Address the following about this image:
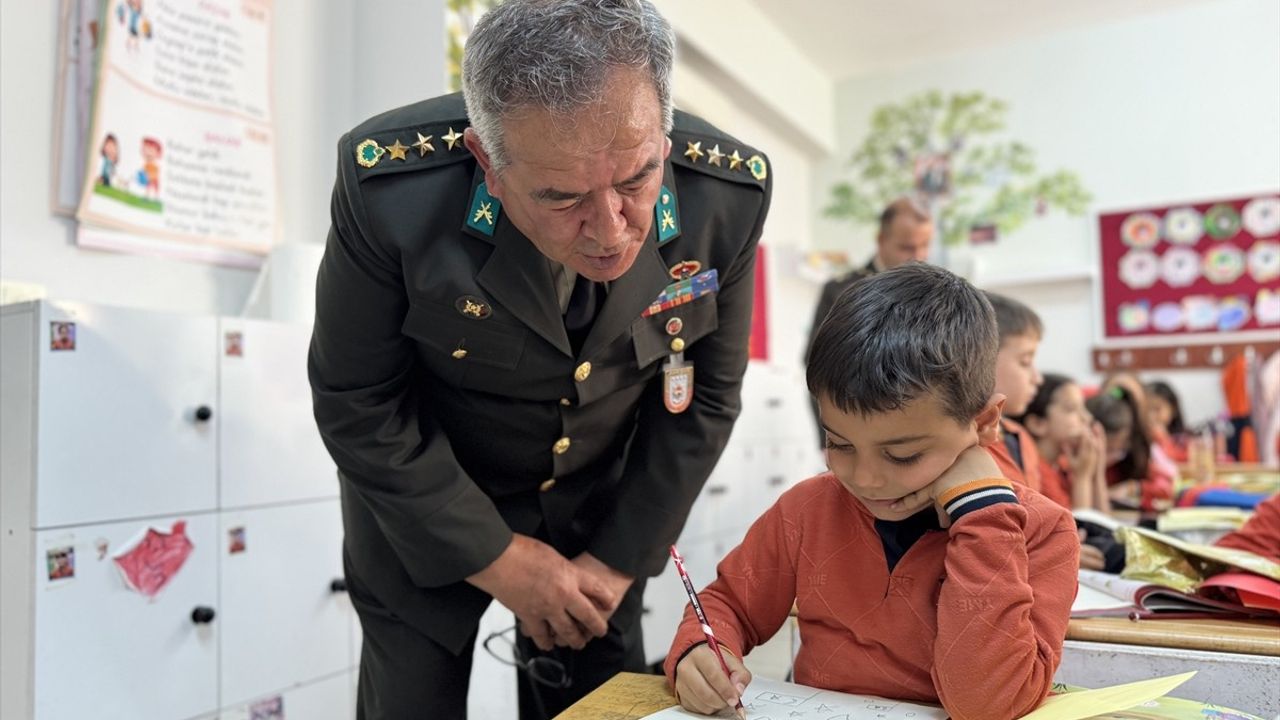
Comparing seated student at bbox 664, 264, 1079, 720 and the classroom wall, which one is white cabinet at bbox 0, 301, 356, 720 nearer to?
seated student at bbox 664, 264, 1079, 720

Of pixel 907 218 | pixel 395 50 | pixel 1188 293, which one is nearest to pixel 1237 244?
pixel 1188 293

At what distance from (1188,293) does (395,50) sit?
155 inches

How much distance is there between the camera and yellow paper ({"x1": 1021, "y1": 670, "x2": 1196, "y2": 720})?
736mm

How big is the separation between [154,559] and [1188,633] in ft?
5.50

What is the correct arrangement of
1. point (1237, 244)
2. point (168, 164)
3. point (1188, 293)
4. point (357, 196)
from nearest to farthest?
point (357, 196) < point (168, 164) < point (1237, 244) < point (1188, 293)

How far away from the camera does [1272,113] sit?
1.50 m

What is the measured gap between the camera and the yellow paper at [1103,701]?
2.41 ft

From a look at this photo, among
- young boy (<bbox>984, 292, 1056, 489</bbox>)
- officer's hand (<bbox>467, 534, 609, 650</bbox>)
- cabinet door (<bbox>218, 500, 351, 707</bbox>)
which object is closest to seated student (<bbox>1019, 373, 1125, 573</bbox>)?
young boy (<bbox>984, 292, 1056, 489</bbox>)

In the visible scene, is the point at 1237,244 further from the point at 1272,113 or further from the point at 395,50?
the point at 395,50

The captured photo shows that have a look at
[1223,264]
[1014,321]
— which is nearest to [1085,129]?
[1223,264]

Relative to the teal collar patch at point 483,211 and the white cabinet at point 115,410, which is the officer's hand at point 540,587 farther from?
the white cabinet at point 115,410

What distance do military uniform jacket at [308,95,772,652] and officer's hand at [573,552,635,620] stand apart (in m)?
0.02

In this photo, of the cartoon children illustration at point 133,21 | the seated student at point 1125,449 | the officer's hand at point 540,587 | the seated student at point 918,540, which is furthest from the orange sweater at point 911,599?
the seated student at point 1125,449

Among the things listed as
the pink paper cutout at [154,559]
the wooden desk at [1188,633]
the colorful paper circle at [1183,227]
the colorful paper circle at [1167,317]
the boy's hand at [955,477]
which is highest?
the colorful paper circle at [1183,227]
